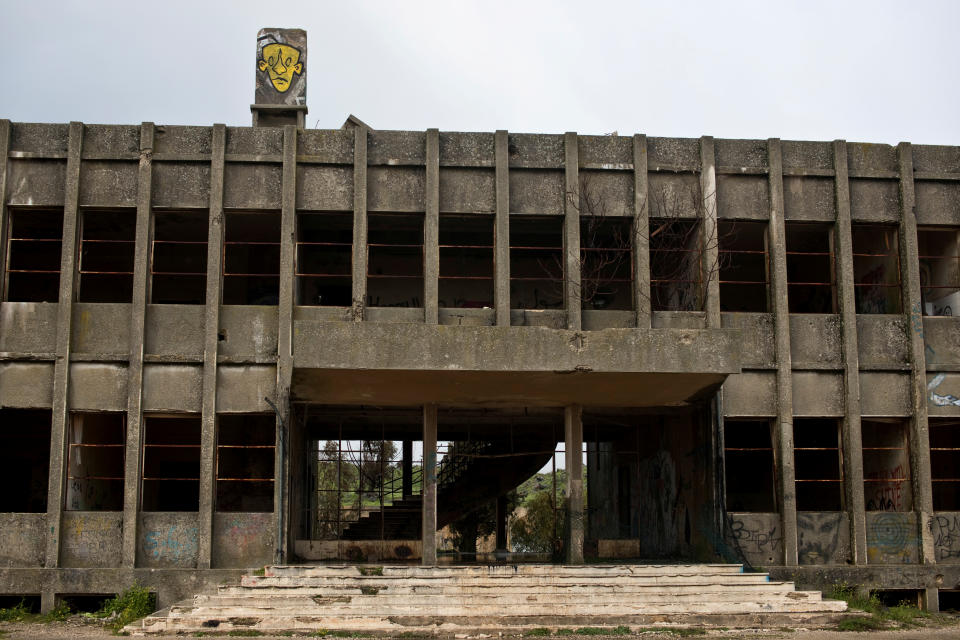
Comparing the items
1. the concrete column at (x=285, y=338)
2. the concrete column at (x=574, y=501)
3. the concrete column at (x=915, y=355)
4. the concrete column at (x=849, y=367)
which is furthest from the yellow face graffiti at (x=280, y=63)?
the concrete column at (x=915, y=355)

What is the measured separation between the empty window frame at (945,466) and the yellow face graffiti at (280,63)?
1537 cm

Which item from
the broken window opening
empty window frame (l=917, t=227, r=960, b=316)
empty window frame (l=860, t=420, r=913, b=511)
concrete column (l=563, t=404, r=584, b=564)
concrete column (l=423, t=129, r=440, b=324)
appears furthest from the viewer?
the broken window opening

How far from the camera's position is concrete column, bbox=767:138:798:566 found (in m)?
17.5

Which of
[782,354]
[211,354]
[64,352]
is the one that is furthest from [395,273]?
[782,354]

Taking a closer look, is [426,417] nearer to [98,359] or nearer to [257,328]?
[257,328]

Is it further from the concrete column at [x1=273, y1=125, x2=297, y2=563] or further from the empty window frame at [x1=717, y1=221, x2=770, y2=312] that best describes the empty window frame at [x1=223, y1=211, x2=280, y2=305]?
the empty window frame at [x1=717, y1=221, x2=770, y2=312]

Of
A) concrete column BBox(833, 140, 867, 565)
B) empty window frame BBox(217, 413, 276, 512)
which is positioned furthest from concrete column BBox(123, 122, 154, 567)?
concrete column BBox(833, 140, 867, 565)

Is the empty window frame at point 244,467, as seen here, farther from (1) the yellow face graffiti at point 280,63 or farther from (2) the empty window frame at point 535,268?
(1) the yellow face graffiti at point 280,63

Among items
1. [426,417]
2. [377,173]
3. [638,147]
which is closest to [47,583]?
[426,417]

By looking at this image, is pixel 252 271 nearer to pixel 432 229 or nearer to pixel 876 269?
pixel 432 229

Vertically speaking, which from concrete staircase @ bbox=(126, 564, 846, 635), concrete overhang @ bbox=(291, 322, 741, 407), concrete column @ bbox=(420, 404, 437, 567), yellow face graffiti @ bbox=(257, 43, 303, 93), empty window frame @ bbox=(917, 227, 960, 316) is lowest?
concrete staircase @ bbox=(126, 564, 846, 635)

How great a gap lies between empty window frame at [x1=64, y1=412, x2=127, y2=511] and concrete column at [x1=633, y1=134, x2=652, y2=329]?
9.45m

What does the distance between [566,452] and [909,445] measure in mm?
6376

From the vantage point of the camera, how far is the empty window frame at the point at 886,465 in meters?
18.2
